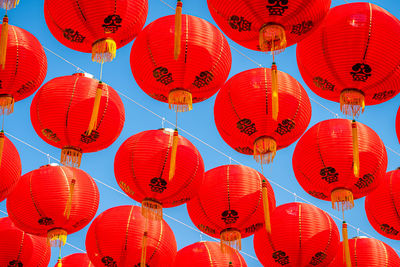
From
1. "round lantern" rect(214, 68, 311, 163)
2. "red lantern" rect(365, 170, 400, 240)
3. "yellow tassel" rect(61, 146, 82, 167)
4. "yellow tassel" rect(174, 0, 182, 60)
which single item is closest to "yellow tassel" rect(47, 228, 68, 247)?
"yellow tassel" rect(61, 146, 82, 167)

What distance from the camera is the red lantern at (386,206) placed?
7.69 meters

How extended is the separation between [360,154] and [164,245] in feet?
6.96

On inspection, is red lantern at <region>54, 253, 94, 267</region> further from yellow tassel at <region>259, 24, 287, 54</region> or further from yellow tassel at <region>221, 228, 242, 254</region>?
yellow tassel at <region>259, 24, 287, 54</region>

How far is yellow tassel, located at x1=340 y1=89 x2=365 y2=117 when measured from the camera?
6.43m

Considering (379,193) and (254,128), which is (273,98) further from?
(379,193)

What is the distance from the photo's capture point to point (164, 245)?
760 centimetres

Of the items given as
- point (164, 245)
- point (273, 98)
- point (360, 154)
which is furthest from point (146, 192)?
point (360, 154)

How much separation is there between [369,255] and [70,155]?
3263 mm

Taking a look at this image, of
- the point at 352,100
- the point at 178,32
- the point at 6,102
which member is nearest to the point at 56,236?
the point at 6,102

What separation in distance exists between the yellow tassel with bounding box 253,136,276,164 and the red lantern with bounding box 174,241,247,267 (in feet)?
4.63

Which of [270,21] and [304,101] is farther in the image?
[304,101]

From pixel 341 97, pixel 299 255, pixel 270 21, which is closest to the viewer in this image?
pixel 270 21

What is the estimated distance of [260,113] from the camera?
661cm

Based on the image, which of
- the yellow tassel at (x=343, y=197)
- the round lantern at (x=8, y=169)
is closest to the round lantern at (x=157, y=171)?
the round lantern at (x=8, y=169)
